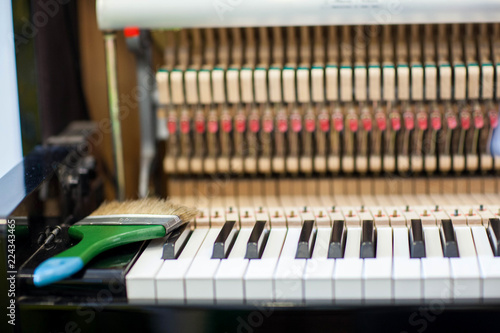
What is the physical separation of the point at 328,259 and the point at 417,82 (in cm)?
70

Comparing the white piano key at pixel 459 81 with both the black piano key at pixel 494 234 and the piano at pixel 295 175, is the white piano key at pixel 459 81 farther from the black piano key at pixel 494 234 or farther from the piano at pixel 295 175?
the black piano key at pixel 494 234

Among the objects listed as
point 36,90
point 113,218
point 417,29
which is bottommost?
point 113,218

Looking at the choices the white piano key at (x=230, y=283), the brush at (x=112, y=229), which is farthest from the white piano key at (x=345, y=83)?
the white piano key at (x=230, y=283)

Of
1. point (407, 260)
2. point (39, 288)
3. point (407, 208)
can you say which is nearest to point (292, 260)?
point (407, 260)

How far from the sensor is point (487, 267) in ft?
5.95

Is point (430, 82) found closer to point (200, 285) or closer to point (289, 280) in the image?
point (289, 280)

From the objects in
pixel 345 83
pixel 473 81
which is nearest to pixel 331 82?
pixel 345 83

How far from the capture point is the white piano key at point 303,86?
89.2 inches

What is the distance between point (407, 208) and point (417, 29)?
0.60m

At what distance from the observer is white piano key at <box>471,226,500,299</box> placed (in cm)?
177

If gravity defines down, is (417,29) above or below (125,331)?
above

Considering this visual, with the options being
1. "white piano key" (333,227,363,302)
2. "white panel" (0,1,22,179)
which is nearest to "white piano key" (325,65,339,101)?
"white piano key" (333,227,363,302)

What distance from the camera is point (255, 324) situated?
6.33ft

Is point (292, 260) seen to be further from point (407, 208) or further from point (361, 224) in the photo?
point (407, 208)
